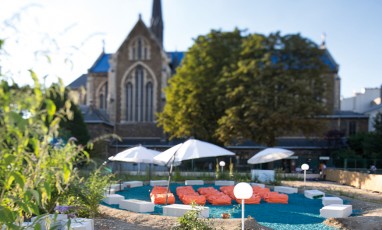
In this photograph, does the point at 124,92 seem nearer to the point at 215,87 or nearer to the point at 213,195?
the point at 215,87

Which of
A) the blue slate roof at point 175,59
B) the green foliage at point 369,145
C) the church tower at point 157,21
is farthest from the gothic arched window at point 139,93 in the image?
the green foliage at point 369,145

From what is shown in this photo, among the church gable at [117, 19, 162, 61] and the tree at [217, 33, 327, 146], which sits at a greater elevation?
the church gable at [117, 19, 162, 61]

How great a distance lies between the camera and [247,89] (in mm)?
29188

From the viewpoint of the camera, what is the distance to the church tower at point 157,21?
59562mm

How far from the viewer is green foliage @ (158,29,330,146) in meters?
28.4

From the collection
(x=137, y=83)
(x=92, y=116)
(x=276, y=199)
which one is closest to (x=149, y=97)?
(x=137, y=83)

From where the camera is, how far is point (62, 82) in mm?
2512

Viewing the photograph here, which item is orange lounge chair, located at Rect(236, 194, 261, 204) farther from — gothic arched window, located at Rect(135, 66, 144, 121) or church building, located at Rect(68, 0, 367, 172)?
gothic arched window, located at Rect(135, 66, 144, 121)

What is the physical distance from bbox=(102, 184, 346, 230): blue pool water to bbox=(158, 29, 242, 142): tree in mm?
14277

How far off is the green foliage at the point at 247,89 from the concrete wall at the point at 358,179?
193 inches

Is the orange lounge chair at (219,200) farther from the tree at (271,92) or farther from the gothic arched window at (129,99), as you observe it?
the gothic arched window at (129,99)

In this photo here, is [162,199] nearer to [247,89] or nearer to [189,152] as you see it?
[189,152]

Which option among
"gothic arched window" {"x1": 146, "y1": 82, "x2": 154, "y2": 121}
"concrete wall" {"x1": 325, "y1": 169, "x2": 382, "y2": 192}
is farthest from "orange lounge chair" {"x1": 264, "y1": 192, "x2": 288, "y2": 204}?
"gothic arched window" {"x1": 146, "y1": 82, "x2": 154, "y2": 121}

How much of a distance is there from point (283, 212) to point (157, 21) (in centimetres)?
5073
